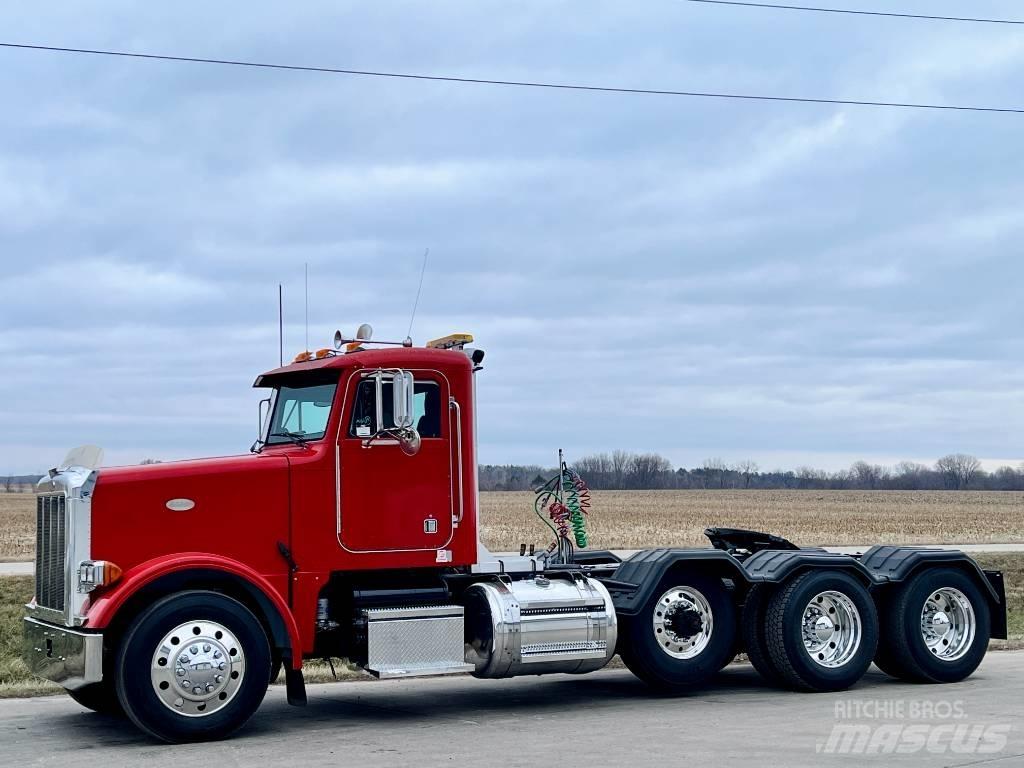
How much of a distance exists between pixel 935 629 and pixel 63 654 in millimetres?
8318

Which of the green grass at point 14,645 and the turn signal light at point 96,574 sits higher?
the turn signal light at point 96,574

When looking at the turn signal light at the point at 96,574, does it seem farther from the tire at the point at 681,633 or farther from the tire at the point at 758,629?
the tire at the point at 758,629

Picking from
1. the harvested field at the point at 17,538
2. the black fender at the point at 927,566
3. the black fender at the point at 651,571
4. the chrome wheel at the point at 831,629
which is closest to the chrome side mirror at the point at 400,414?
the black fender at the point at 651,571

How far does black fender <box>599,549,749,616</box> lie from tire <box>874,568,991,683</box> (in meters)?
1.82

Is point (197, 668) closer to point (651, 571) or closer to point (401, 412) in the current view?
point (401, 412)

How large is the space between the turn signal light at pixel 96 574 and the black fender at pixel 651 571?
448 centimetres

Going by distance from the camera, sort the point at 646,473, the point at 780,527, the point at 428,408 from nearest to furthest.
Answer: the point at 428,408, the point at 780,527, the point at 646,473

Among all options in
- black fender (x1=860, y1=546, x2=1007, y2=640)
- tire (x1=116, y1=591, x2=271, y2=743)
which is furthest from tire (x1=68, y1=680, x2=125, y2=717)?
black fender (x1=860, y1=546, x2=1007, y2=640)

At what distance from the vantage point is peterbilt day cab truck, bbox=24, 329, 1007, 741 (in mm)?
9797

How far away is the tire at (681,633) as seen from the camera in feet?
38.1

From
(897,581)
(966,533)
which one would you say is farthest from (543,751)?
(966,533)

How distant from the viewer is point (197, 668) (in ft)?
31.6

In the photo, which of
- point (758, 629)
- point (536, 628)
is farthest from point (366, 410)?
point (758, 629)

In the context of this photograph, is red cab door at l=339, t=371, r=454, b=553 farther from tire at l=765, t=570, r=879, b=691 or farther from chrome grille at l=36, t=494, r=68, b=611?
tire at l=765, t=570, r=879, b=691
